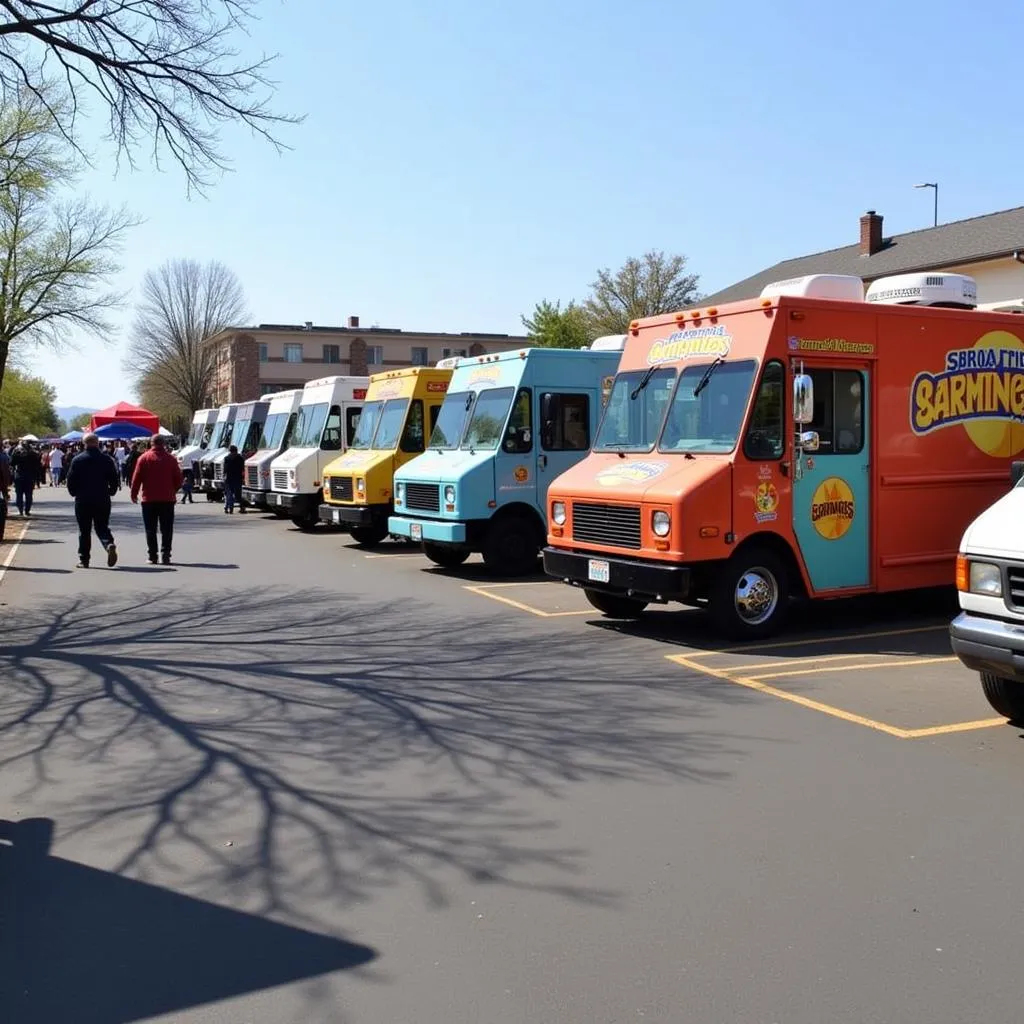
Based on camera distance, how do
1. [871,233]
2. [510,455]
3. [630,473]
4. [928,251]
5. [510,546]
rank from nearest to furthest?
[630,473] → [510,455] → [510,546] → [928,251] → [871,233]

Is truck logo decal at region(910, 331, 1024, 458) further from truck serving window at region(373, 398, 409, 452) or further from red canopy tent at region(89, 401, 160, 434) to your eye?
red canopy tent at region(89, 401, 160, 434)

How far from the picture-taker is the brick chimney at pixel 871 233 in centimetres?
3791

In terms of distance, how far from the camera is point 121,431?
42750 mm

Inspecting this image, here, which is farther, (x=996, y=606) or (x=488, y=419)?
(x=488, y=419)

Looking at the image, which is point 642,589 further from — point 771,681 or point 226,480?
point 226,480

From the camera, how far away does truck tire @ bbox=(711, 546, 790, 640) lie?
28.9 feet

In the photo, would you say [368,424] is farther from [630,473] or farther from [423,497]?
[630,473]

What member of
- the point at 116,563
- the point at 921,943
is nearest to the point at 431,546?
the point at 116,563

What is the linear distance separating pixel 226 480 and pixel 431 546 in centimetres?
1326

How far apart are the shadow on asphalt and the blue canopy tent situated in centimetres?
4072

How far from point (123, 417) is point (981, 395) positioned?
39.8 metres

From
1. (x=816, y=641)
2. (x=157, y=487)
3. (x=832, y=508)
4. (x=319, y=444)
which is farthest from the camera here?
(x=319, y=444)

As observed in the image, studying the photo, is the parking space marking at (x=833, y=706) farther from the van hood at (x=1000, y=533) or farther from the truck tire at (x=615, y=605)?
the truck tire at (x=615, y=605)

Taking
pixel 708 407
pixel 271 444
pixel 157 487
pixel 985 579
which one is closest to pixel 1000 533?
pixel 985 579
